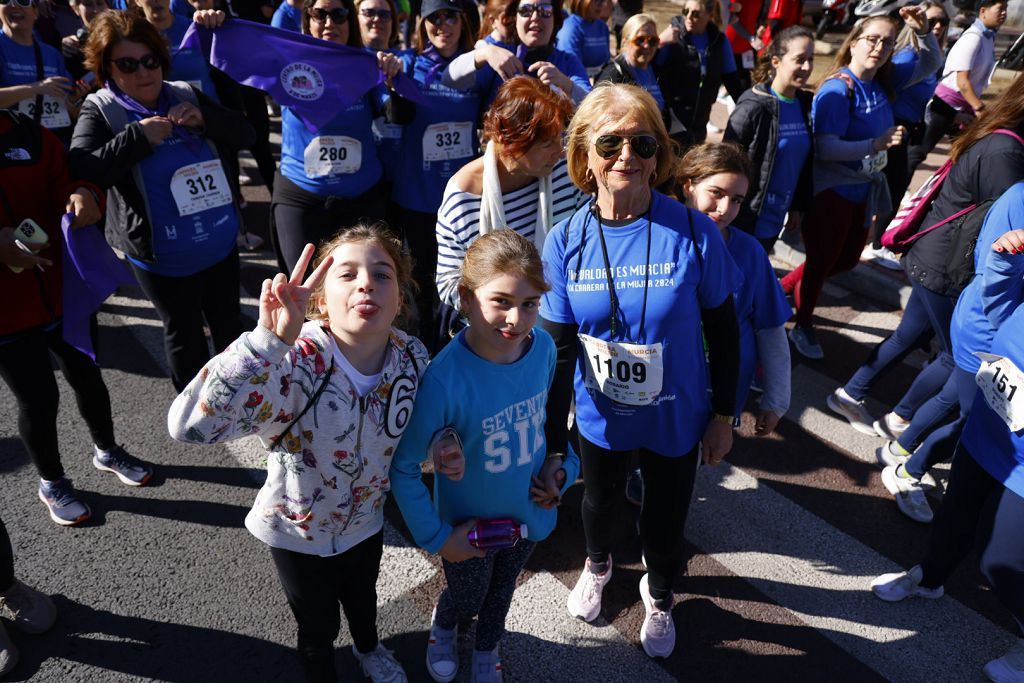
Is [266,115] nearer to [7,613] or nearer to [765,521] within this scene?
[7,613]

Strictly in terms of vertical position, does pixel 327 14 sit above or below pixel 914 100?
above

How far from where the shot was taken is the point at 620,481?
2.77 metres

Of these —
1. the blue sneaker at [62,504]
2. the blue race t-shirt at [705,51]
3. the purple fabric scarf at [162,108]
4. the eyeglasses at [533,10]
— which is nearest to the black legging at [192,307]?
the purple fabric scarf at [162,108]

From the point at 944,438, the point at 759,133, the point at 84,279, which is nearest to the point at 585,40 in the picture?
the point at 759,133

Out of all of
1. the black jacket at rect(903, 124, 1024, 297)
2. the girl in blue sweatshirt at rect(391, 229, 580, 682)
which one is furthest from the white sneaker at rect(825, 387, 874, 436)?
the girl in blue sweatshirt at rect(391, 229, 580, 682)

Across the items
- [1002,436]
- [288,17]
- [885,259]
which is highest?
[288,17]

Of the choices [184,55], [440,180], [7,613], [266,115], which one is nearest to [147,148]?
[184,55]

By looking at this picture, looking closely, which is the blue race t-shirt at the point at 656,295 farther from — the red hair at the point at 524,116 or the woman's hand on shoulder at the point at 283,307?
the woman's hand on shoulder at the point at 283,307

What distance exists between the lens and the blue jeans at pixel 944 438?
315 cm

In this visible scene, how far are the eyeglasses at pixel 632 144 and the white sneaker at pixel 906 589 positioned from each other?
7.35 feet

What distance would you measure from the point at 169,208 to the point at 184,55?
1.27 m

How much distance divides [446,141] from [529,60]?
790 mm

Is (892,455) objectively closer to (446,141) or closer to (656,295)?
(656,295)

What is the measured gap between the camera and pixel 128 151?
9.95 feet
